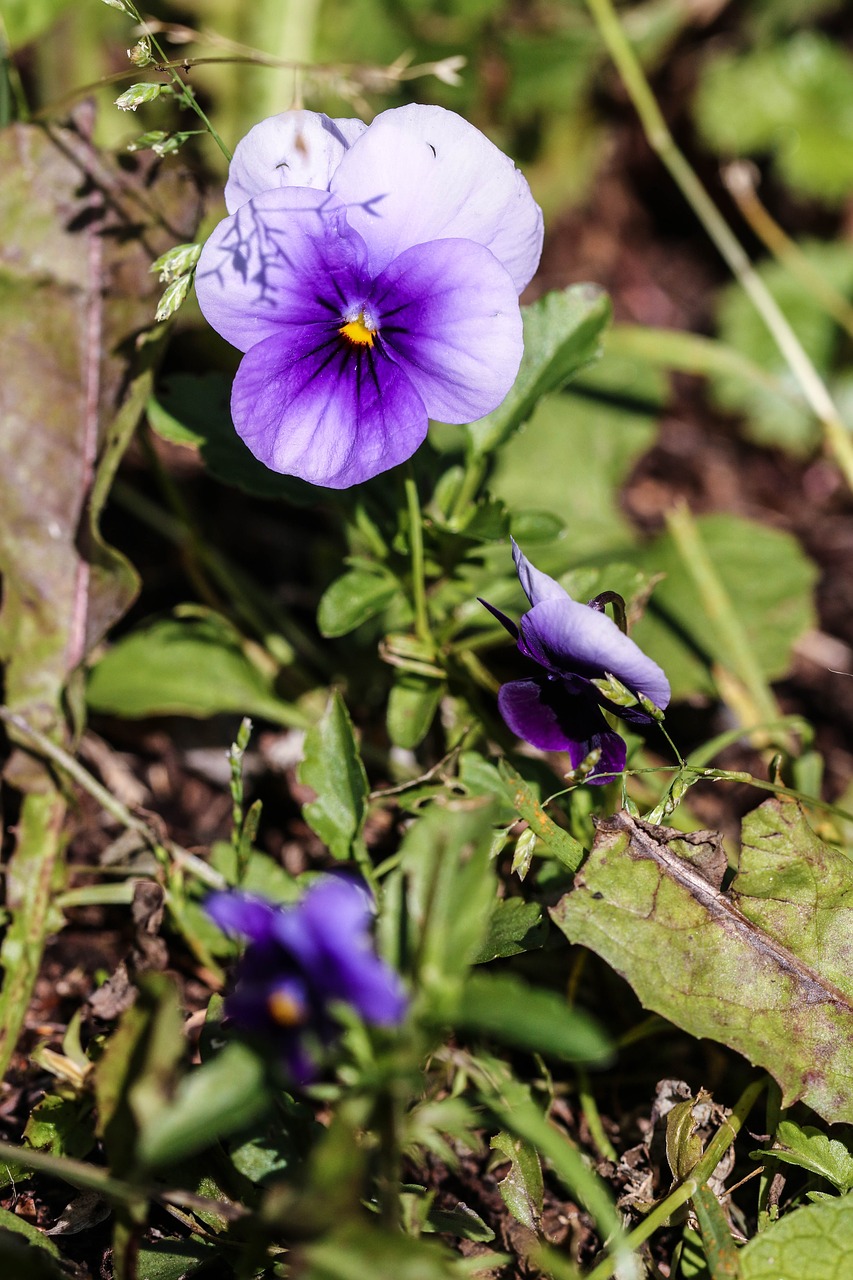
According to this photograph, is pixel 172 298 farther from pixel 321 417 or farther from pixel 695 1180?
pixel 695 1180

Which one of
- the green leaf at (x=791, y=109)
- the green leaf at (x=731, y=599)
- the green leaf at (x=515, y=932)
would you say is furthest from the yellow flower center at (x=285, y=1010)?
the green leaf at (x=791, y=109)

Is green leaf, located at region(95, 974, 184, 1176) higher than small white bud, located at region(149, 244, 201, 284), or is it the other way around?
small white bud, located at region(149, 244, 201, 284)

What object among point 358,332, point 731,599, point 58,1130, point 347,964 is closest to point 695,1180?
point 347,964

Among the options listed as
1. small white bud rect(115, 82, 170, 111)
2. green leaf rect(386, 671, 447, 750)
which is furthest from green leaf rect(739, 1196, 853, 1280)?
small white bud rect(115, 82, 170, 111)

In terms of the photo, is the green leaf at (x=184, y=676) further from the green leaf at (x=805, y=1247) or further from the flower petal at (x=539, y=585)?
the green leaf at (x=805, y=1247)

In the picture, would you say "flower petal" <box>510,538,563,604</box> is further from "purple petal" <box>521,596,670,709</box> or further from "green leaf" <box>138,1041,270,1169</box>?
"green leaf" <box>138,1041,270,1169</box>

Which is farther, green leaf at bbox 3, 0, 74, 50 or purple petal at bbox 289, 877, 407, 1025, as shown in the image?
green leaf at bbox 3, 0, 74, 50
